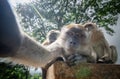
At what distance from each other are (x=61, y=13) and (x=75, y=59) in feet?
39.6

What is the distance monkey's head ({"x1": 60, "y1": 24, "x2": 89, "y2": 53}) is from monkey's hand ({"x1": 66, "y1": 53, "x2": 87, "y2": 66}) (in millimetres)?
128

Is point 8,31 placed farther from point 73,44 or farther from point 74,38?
point 74,38

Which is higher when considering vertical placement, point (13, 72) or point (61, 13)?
point (61, 13)

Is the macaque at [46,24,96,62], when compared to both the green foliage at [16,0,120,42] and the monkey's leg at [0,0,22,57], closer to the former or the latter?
the monkey's leg at [0,0,22,57]

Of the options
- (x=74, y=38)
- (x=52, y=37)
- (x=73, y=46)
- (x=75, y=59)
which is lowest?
(x=75, y=59)

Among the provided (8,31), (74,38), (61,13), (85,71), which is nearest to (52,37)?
(74,38)

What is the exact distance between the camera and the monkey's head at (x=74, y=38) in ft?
15.3

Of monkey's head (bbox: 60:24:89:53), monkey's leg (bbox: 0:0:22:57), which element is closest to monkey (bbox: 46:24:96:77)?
monkey's head (bbox: 60:24:89:53)

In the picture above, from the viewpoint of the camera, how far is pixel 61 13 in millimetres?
16344

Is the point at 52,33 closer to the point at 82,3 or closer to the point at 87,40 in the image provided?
the point at 87,40

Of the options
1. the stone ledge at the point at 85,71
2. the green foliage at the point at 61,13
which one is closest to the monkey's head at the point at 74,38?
the stone ledge at the point at 85,71

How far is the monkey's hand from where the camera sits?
13.9 ft

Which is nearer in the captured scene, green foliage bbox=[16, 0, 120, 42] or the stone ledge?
the stone ledge

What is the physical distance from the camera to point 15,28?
3.91 feet
